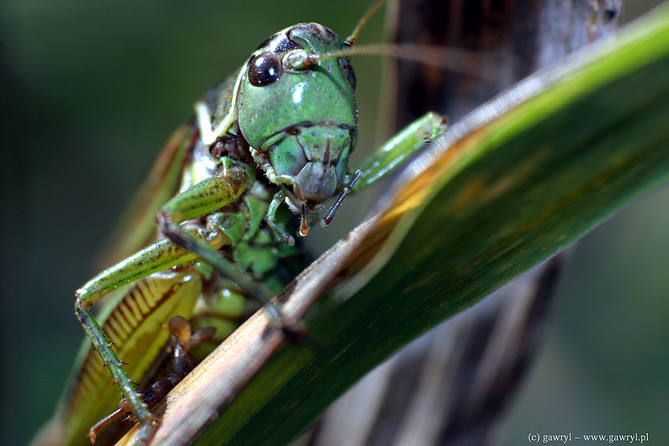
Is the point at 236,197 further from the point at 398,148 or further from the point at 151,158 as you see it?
the point at 151,158

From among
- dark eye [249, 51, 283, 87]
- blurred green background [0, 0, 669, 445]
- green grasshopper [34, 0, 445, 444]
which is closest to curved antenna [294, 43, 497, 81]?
green grasshopper [34, 0, 445, 444]

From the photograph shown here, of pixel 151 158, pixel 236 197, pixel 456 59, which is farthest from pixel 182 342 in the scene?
pixel 151 158

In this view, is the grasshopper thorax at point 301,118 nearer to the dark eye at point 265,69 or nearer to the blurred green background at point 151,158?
the dark eye at point 265,69

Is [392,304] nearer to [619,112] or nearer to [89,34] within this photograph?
[619,112]

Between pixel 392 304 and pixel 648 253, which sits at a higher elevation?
pixel 392 304

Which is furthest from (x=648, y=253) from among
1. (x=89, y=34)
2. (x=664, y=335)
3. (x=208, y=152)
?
A: (x=89, y=34)

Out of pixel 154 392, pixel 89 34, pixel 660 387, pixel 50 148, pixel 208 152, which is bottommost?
pixel 660 387

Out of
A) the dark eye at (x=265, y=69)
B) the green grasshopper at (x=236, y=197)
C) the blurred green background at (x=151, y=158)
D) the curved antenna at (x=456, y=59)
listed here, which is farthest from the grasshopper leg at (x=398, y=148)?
the blurred green background at (x=151, y=158)
